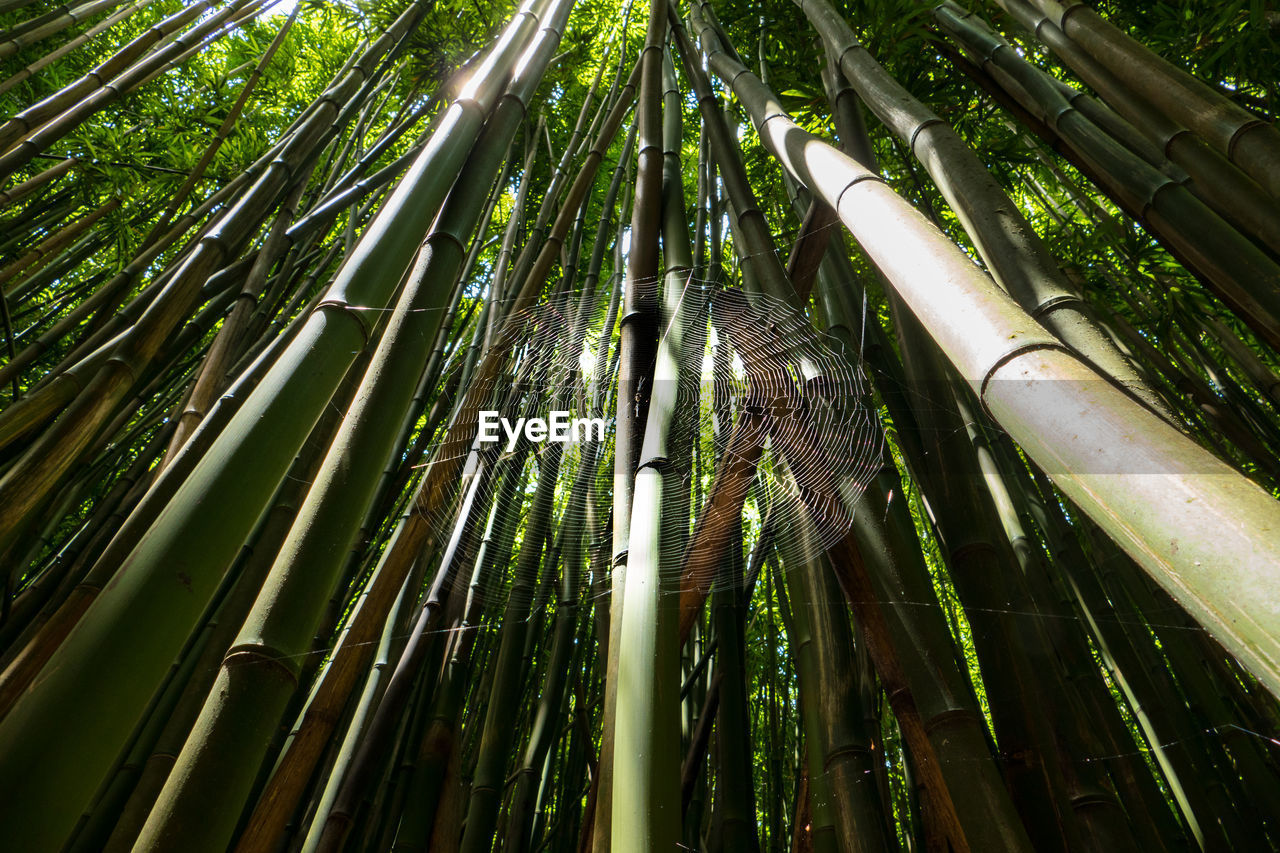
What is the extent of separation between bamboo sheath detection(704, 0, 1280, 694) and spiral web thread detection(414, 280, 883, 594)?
0.55 m

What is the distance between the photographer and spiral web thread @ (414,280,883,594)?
4.71 ft

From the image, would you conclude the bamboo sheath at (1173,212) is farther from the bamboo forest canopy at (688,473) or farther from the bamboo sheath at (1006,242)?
the bamboo sheath at (1006,242)

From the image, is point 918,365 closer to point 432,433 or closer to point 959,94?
point 432,433

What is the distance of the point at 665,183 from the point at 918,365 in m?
0.73

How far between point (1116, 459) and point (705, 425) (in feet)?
5.64

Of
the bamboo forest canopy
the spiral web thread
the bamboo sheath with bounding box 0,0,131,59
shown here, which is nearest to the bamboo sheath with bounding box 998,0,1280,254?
the bamboo forest canopy

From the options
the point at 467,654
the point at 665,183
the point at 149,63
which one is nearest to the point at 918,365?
the point at 665,183

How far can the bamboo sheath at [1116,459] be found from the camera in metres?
0.39

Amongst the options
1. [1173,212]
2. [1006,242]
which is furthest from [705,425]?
[1006,242]

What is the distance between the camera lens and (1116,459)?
46cm

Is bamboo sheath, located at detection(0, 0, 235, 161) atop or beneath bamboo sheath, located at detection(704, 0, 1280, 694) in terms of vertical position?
atop

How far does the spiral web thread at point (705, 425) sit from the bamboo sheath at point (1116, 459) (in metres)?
0.55

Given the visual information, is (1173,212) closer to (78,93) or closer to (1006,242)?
(1006,242)

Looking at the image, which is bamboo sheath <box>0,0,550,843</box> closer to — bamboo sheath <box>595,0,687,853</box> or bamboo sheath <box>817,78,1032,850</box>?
bamboo sheath <box>595,0,687,853</box>
